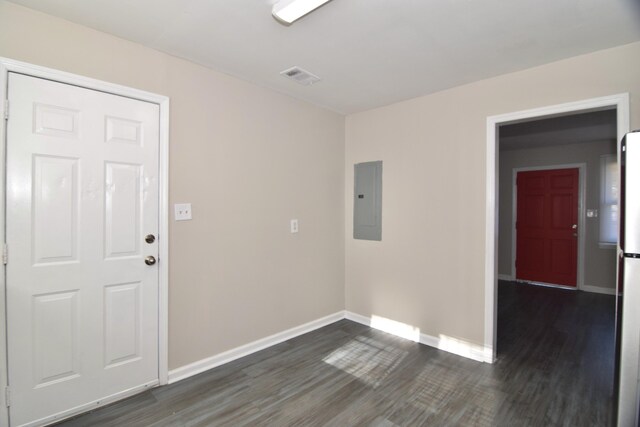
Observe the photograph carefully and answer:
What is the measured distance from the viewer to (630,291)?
155 centimetres

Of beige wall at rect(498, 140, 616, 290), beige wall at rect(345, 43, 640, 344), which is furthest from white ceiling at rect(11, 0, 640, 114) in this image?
beige wall at rect(498, 140, 616, 290)

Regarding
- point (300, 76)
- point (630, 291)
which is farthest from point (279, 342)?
point (630, 291)

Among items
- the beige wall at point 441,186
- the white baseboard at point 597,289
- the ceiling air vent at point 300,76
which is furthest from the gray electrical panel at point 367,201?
the white baseboard at point 597,289

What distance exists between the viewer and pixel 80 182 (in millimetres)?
2098

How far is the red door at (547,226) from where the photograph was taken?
18.5 feet

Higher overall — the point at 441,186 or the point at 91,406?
the point at 441,186

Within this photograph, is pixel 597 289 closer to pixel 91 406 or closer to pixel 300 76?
pixel 300 76

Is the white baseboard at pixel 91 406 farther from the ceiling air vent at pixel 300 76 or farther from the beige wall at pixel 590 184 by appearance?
the beige wall at pixel 590 184

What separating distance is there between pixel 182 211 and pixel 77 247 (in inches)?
28.4

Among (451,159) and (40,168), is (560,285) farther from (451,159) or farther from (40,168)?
(40,168)

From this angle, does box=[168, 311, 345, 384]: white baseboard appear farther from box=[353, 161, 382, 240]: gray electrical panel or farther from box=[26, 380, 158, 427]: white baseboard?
box=[353, 161, 382, 240]: gray electrical panel

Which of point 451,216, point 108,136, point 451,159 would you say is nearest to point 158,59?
point 108,136

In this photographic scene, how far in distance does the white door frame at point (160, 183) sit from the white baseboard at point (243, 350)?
0.14 m

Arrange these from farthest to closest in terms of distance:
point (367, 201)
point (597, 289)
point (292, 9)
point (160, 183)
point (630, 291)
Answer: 1. point (597, 289)
2. point (367, 201)
3. point (160, 183)
4. point (292, 9)
5. point (630, 291)
